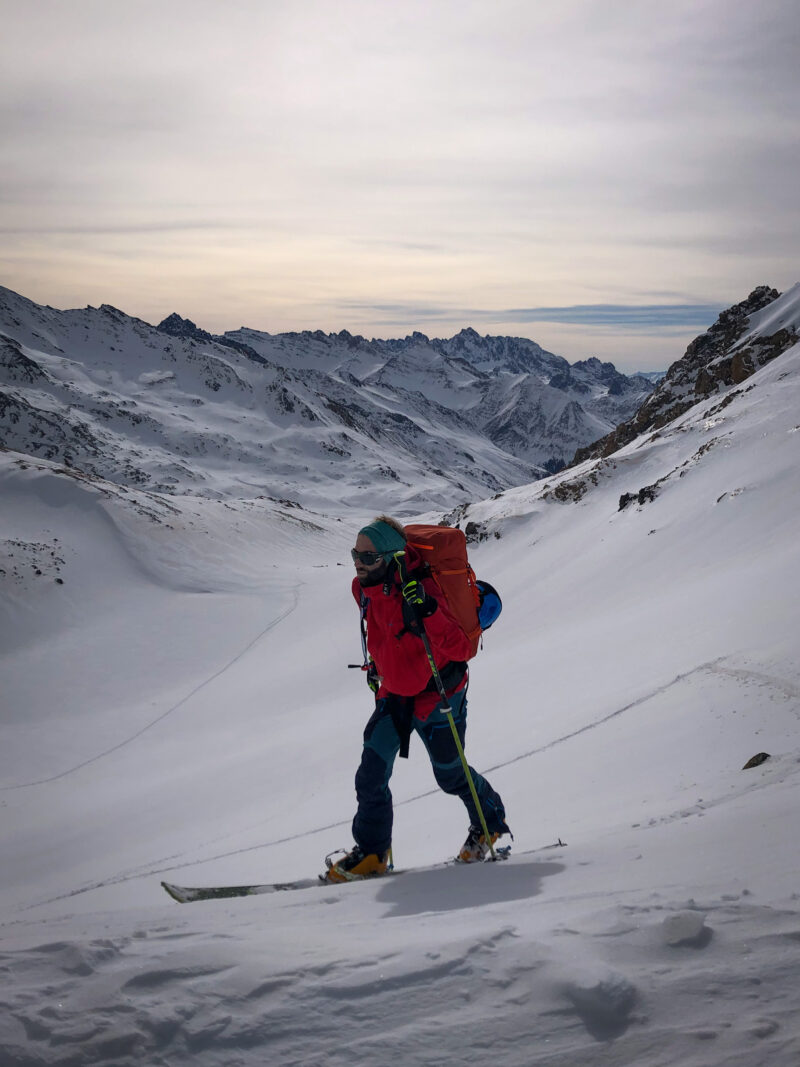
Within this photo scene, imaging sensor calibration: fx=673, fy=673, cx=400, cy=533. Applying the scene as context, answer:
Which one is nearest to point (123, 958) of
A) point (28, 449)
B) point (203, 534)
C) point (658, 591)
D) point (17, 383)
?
point (658, 591)

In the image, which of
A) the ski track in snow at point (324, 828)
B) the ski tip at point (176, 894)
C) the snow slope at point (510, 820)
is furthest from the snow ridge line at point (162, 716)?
the ski tip at point (176, 894)

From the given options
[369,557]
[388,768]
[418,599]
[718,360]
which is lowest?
[388,768]

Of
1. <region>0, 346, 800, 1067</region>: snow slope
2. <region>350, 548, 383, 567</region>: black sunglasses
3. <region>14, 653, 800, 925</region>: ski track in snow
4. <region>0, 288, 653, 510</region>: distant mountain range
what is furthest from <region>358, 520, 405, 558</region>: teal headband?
<region>0, 288, 653, 510</region>: distant mountain range

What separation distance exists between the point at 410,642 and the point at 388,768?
0.95m

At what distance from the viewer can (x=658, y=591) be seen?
14867mm

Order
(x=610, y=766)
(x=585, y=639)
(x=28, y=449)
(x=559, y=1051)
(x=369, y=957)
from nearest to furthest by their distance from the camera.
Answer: (x=559, y=1051), (x=369, y=957), (x=610, y=766), (x=585, y=639), (x=28, y=449)

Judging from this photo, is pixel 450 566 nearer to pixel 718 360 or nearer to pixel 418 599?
pixel 418 599

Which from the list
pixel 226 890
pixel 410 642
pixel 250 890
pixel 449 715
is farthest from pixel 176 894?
pixel 410 642

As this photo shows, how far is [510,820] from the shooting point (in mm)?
6488

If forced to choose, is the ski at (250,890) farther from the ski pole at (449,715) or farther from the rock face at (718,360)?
the rock face at (718,360)

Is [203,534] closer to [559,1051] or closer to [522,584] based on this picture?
[522,584]

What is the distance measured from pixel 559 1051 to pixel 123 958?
183cm

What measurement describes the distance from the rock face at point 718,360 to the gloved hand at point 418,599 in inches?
1490

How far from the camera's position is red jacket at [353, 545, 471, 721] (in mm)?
4527
